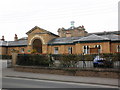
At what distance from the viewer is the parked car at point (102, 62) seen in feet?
42.6

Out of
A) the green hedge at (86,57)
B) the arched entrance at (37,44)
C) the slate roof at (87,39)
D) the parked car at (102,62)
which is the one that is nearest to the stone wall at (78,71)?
the parked car at (102,62)

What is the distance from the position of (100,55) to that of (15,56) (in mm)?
11526

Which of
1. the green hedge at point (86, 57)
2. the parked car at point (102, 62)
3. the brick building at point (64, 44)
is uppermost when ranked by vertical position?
the brick building at point (64, 44)

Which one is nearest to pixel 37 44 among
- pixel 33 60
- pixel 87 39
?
pixel 87 39

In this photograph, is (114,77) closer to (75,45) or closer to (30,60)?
(30,60)

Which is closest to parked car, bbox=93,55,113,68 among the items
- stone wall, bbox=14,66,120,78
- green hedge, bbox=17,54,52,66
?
stone wall, bbox=14,66,120,78

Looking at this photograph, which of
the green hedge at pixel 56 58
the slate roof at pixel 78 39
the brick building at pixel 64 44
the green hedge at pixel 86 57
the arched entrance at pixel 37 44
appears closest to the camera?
the green hedge at pixel 86 57

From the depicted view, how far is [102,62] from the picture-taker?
527 inches

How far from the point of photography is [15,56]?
60.7 ft

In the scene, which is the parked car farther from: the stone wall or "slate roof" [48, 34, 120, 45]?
"slate roof" [48, 34, 120, 45]

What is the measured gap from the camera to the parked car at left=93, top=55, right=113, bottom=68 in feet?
42.6

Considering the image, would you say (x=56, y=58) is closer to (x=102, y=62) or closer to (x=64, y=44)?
(x=102, y=62)

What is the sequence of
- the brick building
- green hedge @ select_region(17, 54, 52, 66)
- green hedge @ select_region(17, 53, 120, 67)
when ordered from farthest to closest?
the brick building < green hedge @ select_region(17, 54, 52, 66) < green hedge @ select_region(17, 53, 120, 67)

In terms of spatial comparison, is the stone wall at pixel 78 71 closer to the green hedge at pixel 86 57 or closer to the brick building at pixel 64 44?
the green hedge at pixel 86 57
